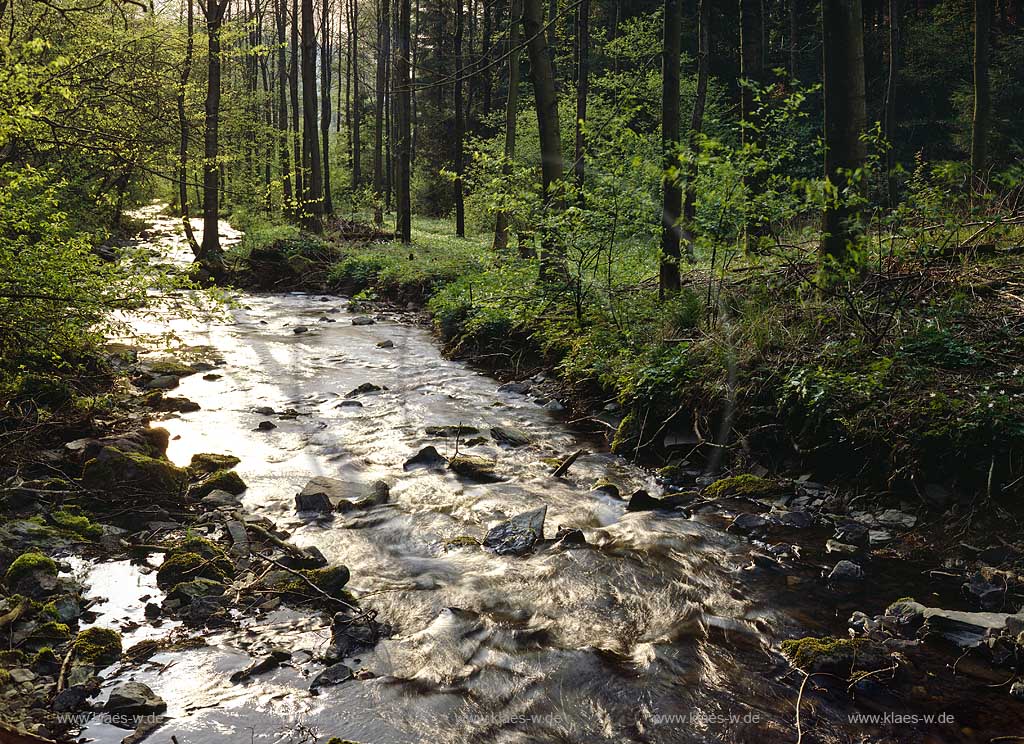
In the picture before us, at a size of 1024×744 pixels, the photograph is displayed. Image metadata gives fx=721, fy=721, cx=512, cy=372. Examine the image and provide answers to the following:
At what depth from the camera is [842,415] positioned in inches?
235

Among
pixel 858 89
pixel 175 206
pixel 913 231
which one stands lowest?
pixel 913 231

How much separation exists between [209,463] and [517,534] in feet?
10.7

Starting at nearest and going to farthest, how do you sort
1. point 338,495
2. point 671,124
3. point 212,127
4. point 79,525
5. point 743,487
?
point 79,525, point 743,487, point 338,495, point 671,124, point 212,127

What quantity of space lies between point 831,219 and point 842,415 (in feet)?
8.38

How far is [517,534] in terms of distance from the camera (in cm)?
571

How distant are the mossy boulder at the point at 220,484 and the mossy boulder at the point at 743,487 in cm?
423

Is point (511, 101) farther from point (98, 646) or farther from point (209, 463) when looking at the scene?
point (98, 646)

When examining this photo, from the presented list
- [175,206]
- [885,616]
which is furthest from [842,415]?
[175,206]

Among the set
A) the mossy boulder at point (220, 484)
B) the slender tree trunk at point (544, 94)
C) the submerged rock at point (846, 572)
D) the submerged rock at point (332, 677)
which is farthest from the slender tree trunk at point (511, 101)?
the submerged rock at point (332, 677)

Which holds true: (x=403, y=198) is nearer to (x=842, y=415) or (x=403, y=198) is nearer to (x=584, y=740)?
(x=842, y=415)

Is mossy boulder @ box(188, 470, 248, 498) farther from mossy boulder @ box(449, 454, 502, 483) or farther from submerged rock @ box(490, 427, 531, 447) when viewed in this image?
submerged rock @ box(490, 427, 531, 447)

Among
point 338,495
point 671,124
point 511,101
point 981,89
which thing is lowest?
point 338,495

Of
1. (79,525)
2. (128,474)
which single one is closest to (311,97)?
(128,474)

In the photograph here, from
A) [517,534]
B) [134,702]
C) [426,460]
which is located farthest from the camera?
[426,460]
